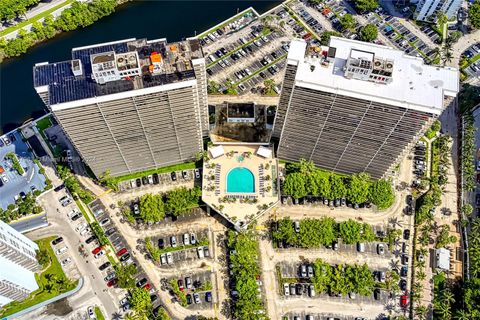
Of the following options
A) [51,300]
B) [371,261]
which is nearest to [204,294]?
[51,300]

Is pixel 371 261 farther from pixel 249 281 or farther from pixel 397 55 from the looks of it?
pixel 397 55

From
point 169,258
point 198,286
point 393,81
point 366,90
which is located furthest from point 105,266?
point 393,81

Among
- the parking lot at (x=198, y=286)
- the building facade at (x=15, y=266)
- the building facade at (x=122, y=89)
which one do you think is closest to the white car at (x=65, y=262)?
the building facade at (x=15, y=266)

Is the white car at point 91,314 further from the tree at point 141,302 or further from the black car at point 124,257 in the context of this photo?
the black car at point 124,257

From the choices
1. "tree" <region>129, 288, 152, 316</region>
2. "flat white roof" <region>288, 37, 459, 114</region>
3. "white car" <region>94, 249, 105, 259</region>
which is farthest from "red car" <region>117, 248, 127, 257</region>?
"flat white roof" <region>288, 37, 459, 114</region>

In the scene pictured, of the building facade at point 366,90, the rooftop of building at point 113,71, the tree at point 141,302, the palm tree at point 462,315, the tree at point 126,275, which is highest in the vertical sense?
the rooftop of building at point 113,71

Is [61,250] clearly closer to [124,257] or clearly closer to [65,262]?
[65,262]

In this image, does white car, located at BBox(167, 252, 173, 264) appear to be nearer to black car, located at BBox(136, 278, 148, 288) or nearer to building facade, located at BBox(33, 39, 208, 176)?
black car, located at BBox(136, 278, 148, 288)
